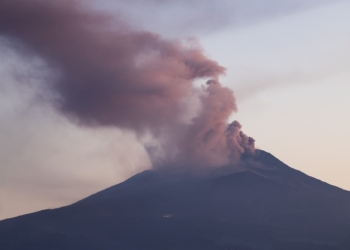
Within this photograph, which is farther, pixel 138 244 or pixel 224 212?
pixel 224 212

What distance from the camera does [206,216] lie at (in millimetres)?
133125

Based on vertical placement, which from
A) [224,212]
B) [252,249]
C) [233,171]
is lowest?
[252,249]

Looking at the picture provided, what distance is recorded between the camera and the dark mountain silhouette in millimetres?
123438

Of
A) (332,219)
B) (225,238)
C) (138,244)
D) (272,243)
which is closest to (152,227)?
(138,244)

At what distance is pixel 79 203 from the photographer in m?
150

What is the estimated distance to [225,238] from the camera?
4838 inches

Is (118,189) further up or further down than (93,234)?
further up

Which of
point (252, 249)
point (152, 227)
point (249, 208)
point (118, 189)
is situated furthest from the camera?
point (118, 189)

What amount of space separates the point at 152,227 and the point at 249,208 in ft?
68.4

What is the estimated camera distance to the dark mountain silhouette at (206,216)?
405ft

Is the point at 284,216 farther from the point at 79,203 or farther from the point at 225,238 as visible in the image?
the point at 79,203

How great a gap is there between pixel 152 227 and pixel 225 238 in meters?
14.8

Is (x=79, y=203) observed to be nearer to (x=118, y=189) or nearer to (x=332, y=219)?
(x=118, y=189)

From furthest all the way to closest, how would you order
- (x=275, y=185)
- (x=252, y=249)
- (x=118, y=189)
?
(x=118, y=189) → (x=275, y=185) → (x=252, y=249)
